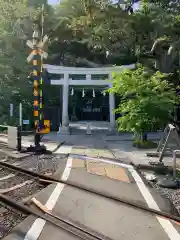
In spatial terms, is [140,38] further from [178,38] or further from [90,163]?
[90,163]

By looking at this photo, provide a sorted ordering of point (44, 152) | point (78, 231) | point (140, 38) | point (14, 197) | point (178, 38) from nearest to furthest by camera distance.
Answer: point (78, 231) → point (14, 197) → point (44, 152) → point (178, 38) → point (140, 38)

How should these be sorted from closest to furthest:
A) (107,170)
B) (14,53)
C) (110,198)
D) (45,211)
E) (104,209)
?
1. (45,211)
2. (104,209)
3. (110,198)
4. (107,170)
5. (14,53)

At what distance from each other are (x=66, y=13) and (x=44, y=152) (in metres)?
16.9

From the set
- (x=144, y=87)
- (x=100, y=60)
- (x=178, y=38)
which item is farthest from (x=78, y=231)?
(x=100, y=60)

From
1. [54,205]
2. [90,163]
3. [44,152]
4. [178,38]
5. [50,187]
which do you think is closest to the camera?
[54,205]

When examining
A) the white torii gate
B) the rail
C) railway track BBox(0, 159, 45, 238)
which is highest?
the white torii gate

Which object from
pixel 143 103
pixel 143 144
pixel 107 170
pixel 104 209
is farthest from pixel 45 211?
pixel 143 144

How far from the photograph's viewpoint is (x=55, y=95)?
2717 cm

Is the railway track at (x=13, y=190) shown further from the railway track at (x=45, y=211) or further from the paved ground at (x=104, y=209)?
the paved ground at (x=104, y=209)

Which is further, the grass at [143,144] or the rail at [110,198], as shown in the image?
the grass at [143,144]

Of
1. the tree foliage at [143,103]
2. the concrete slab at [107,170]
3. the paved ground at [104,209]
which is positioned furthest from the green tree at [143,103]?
the paved ground at [104,209]

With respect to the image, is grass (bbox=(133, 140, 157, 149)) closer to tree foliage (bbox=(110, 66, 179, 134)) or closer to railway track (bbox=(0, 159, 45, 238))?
tree foliage (bbox=(110, 66, 179, 134))

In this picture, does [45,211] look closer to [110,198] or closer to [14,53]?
[110,198]

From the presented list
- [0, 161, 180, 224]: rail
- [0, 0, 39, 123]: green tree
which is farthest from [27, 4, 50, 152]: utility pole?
[0, 0, 39, 123]: green tree
